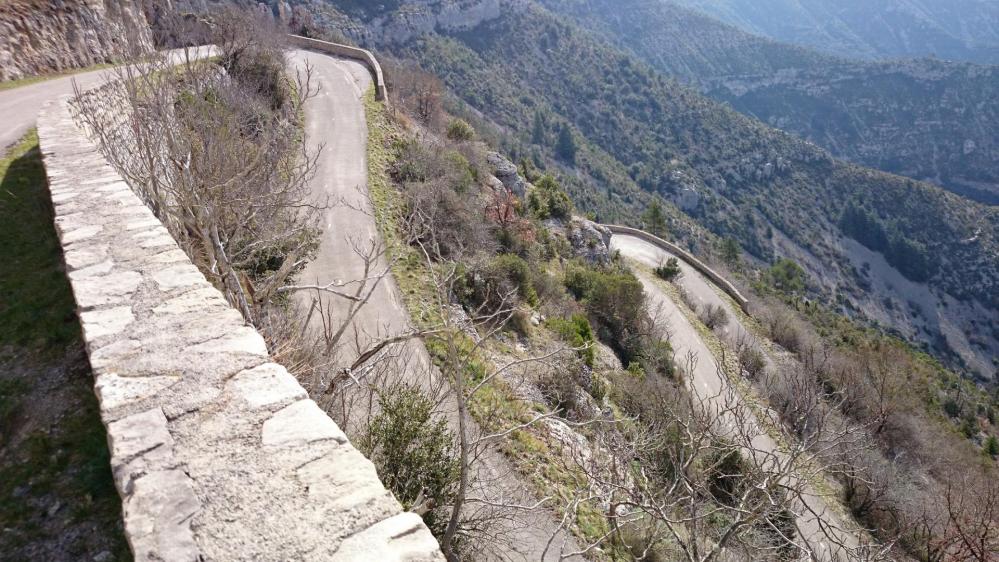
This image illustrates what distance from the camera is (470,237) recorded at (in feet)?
57.8

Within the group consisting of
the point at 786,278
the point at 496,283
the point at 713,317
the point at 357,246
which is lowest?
the point at 786,278

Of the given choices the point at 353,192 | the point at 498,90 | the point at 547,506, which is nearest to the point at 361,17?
the point at 498,90

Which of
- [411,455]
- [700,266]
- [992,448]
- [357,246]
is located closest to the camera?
[411,455]

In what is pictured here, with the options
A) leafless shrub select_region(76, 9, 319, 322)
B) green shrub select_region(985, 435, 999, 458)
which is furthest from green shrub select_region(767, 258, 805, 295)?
leafless shrub select_region(76, 9, 319, 322)

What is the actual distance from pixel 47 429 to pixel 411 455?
11.1 feet

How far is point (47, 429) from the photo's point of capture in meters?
4.63

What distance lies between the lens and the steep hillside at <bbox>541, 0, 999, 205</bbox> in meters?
122

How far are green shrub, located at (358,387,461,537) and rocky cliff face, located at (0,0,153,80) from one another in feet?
52.0

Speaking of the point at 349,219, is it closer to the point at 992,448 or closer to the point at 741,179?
the point at 992,448

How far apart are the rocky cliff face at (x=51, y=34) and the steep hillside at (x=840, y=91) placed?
155m

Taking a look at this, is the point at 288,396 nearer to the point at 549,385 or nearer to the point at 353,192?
the point at 549,385

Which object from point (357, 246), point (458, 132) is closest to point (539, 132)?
point (458, 132)

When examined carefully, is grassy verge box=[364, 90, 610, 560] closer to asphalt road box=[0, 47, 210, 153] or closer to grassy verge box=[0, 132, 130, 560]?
grassy verge box=[0, 132, 130, 560]

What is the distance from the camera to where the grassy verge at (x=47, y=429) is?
12.2 ft
